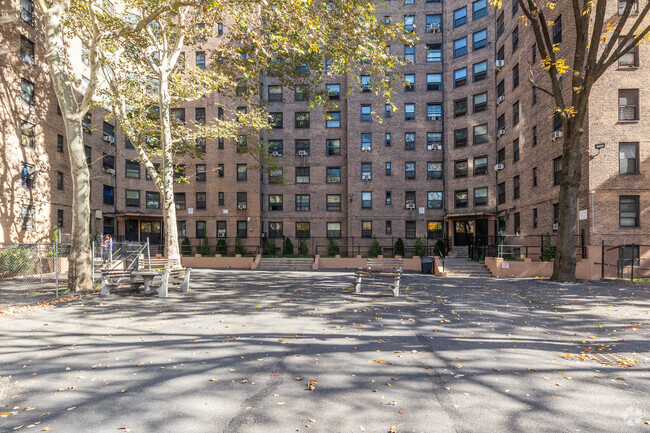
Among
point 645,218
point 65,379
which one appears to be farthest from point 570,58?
point 65,379

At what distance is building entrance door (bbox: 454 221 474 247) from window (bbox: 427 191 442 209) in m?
2.28

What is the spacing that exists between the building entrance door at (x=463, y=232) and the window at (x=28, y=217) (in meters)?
Result: 31.3

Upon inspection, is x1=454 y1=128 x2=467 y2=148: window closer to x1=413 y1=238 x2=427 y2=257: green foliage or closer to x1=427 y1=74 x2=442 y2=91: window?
x1=427 y1=74 x2=442 y2=91: window

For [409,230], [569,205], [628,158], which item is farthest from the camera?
[409,230]

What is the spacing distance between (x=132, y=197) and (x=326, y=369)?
34.2 m

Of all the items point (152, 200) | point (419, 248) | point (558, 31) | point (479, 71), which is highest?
point (479, 71)

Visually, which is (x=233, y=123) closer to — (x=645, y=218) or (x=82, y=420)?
(x=82, y=420)

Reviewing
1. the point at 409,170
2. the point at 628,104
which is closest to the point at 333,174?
the point at 409,170

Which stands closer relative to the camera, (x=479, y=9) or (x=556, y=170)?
(x=556, y=170)

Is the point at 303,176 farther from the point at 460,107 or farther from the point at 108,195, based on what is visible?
the point at 108,195

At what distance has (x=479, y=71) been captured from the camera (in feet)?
102

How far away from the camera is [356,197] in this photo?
108 feet

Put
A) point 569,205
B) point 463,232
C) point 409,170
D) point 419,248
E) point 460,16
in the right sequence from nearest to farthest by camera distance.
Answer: point 569,205
point 419,248
point 463,232
point 460,16
point 409,170

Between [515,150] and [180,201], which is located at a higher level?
[515,150]
